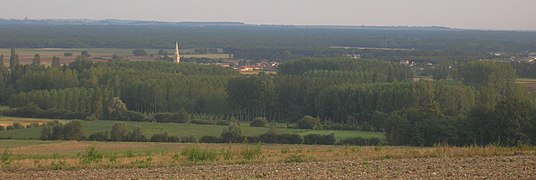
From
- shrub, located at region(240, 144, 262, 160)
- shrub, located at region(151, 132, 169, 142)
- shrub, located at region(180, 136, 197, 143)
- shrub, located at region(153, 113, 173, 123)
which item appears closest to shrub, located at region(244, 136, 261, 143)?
shrub, located at region(180, 136, 197, 143)

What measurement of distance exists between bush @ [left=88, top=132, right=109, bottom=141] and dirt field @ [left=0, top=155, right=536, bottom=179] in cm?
2399

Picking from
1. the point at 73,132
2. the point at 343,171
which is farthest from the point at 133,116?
the point at 343,171

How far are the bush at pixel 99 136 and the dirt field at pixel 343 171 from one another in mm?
23993

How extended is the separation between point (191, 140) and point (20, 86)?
125ft

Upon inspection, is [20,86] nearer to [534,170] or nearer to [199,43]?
[534,170]

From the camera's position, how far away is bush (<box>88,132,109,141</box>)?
141ft

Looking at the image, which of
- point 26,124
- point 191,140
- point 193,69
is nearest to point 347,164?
point 191,140

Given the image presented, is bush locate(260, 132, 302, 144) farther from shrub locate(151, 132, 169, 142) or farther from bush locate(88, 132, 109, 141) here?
bush locate(88, 132, 109, 141)

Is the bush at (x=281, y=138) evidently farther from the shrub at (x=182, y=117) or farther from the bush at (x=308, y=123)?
the shrub at (x=182, y=117)

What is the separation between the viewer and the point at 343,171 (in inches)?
707

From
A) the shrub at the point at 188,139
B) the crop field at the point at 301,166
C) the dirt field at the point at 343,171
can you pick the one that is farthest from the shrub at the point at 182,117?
the dirt field at the point at 343,171

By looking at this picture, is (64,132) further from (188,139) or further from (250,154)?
(250,154)

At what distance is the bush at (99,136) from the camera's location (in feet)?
141

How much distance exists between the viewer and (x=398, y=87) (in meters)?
61.3
